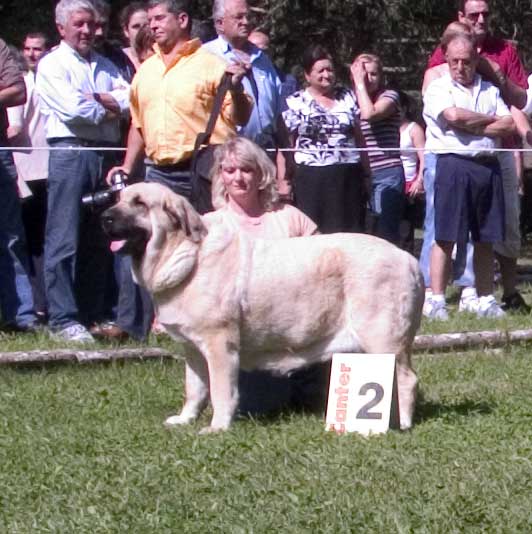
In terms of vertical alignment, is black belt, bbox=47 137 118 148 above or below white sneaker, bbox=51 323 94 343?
above

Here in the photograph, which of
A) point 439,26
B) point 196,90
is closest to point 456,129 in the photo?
point 196,90

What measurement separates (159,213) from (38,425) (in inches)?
49.5

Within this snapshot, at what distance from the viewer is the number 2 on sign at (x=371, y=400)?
7.09m

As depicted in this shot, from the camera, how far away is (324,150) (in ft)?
36.1

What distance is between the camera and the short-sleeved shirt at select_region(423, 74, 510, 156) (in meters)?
11.1

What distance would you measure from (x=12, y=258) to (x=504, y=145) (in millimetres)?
4014

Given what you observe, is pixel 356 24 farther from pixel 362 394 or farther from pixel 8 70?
pixel 362 394

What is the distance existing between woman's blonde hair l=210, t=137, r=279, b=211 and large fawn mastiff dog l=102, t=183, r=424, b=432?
495 mm

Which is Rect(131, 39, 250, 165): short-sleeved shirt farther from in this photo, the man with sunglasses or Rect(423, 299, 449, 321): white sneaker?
the man with sunglasses

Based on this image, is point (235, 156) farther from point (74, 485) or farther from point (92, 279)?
point (92, 279)

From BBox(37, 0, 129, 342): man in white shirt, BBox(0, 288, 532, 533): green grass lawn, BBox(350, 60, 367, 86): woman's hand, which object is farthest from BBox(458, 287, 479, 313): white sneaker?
BBox(37, 0, 129, 342): man in white shirt

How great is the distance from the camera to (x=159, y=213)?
23.5ft

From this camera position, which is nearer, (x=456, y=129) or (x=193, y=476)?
(x=193, y=476)

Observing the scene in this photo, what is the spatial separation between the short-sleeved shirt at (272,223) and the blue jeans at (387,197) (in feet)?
15.3
